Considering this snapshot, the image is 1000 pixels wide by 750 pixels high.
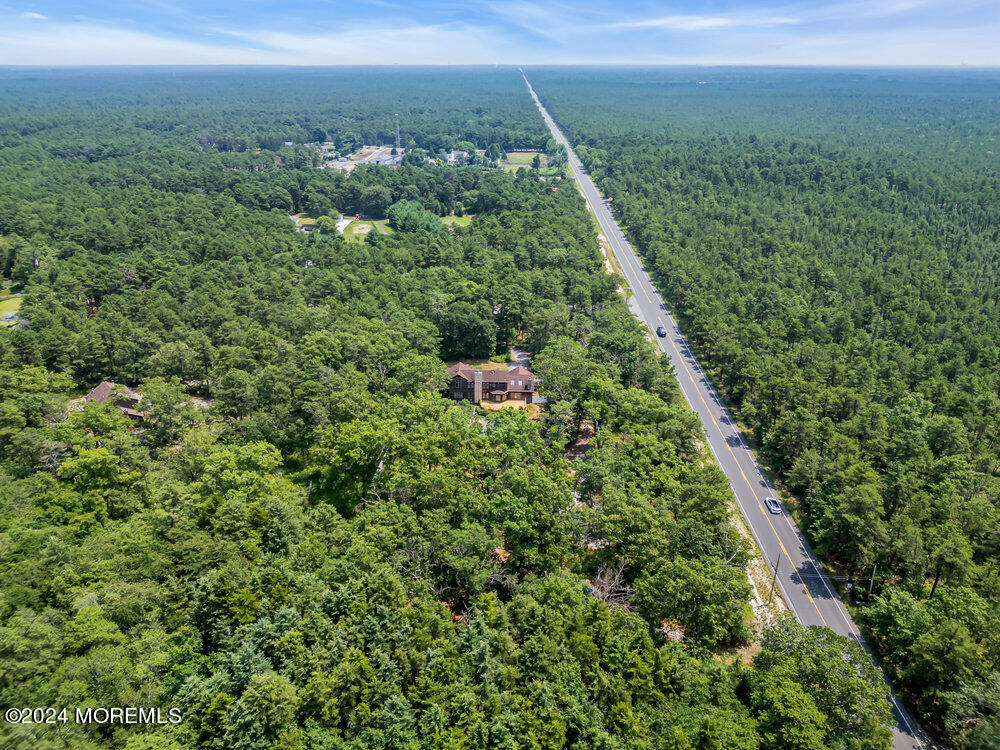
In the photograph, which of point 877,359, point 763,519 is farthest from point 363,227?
point 763,519

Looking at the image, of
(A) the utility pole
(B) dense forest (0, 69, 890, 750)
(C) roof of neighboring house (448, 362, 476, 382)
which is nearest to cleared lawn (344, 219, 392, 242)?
(B) dense forest (0, 69, 890, 750)

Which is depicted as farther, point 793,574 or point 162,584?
point 793,574

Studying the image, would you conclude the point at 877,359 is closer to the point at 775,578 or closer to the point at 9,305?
the point at 775,578

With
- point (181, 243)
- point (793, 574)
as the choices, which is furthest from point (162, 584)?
point (181, 243)

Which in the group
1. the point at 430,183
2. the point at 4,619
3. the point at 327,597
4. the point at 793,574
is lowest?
the point at 793,574

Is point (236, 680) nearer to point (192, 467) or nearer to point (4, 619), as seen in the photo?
point (4, 619)

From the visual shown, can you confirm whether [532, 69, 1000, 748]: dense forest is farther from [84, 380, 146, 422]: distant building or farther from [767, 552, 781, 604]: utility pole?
[84, 380, 146, 422]: distant building

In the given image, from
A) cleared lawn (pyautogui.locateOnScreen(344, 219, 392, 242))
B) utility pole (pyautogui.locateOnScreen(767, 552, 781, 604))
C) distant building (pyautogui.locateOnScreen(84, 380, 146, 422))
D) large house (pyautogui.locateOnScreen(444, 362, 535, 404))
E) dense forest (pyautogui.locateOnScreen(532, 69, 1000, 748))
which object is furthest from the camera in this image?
cleared lawn (pyautogui.locateOnScreen(344, 219, 392, 242))

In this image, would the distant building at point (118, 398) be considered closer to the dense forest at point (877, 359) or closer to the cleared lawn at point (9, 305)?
the cleared lawn at point (9, 305)
